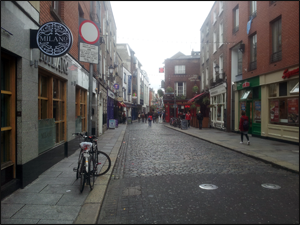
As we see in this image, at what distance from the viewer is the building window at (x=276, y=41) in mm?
2738

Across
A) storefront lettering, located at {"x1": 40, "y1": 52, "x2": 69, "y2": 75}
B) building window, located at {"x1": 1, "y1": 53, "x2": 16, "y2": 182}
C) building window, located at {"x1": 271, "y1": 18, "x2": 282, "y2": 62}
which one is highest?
storefront lettering, located at {"x1": 40, "y1": 52, "x2": 69, "y2": 75}

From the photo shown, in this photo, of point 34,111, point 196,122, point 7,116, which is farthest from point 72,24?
point 196,122

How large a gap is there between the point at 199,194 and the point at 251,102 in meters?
12.0

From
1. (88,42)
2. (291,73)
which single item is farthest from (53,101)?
(291,73)

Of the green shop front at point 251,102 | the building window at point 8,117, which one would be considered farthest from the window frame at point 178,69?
the building window at point 8,117

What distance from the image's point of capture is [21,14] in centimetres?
441

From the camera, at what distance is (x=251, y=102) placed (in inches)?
581

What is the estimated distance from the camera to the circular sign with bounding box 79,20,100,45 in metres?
4.62

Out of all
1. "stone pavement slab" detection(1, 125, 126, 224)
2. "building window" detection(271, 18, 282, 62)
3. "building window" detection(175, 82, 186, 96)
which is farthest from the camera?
"building window" detection(175, 82, 186, 96)

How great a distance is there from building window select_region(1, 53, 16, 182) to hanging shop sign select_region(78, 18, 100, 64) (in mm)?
1270

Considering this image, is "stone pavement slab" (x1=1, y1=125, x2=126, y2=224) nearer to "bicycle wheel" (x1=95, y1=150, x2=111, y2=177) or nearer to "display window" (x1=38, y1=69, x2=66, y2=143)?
"bicycle wheel" (x1=95, y1=150, x2=111, y2=177)

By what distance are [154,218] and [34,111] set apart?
340 centimetres

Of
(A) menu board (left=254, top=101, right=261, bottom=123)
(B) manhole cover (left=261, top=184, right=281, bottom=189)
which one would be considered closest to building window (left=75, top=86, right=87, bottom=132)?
(B) manhole cover (left=261, top=184, right=281, bottom=189)

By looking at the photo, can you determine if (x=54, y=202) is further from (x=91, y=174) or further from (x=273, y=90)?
(x=273, y=90)
